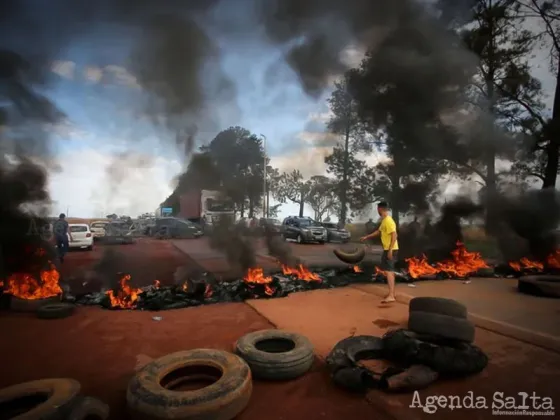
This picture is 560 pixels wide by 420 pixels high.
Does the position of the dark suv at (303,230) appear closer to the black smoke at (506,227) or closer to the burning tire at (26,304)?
the black smoke at (506,227)

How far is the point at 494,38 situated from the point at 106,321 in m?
18.2

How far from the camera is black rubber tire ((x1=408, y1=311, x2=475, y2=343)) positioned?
363 centimetres

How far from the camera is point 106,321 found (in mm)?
5516

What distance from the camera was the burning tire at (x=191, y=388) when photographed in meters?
2.57

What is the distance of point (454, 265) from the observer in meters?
10.1

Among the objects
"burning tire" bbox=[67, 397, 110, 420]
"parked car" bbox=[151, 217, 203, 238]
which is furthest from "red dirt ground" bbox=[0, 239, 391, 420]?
"parked car" bbox=[151, 217, 203, 238]

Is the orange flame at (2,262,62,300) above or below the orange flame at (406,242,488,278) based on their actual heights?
below

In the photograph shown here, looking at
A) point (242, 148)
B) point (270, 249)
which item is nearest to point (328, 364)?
point (270, 249)

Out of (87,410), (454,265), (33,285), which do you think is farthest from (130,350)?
(454,265)

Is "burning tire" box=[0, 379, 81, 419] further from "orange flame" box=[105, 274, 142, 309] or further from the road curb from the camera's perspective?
the road curb

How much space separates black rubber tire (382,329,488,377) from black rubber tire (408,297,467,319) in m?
0.35

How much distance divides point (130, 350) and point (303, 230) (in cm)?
1743

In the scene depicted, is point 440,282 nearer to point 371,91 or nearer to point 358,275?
point 358,275

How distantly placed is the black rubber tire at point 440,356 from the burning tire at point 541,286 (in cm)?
469
